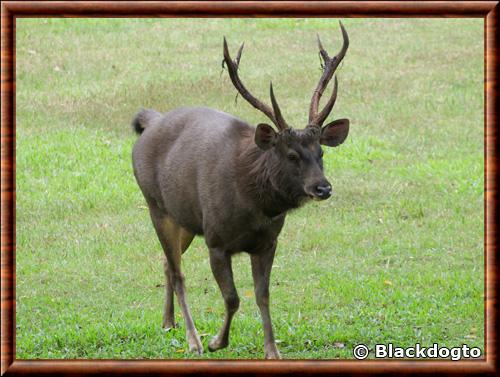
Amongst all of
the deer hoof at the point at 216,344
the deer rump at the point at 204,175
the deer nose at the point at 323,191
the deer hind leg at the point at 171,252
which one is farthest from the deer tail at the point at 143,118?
the deer nose at the point at 323,191

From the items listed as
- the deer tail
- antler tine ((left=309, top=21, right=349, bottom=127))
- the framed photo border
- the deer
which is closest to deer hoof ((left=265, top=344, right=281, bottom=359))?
the deer

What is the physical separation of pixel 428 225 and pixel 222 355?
16.0ft

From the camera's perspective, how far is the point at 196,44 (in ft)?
67.3

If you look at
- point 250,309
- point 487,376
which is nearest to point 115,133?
point 250,309

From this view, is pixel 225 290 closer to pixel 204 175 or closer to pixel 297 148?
pixel 204 175

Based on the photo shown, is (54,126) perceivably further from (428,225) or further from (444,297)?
(444,297)

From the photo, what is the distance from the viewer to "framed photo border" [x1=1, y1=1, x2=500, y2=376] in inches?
301

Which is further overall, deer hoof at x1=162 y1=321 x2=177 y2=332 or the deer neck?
deer hoof at x1=162 y1=321 x2=177 y2=332

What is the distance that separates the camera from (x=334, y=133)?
8.95 meters

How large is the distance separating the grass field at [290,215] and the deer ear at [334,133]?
5.36 feet

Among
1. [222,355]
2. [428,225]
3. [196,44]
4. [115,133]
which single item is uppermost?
[196,44]

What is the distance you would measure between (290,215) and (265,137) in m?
5.04

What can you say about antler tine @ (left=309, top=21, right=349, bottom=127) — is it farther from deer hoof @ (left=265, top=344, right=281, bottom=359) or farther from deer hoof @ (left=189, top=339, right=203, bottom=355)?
deer hoof @ (left=189, top=339, right=203, bottom=355)

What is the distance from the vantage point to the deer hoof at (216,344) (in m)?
9.00
